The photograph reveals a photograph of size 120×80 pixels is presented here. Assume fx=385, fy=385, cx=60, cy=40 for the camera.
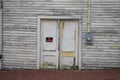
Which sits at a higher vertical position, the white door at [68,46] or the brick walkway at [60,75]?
the white door at [68,46]

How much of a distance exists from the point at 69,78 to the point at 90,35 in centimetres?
318

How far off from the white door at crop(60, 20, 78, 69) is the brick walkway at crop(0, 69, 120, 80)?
815mm

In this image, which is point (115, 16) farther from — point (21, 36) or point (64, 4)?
point (21, 36)

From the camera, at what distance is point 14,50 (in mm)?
18312

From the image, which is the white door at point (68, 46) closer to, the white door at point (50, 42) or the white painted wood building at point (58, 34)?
the white painted wood building at point (58, 34)

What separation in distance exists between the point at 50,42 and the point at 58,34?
1.79ft

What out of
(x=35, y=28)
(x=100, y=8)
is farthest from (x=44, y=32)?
(x=100, y=8)

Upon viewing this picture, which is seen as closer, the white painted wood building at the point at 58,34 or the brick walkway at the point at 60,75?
the brick walkway at the point at 60,75

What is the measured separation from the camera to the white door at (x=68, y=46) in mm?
18281

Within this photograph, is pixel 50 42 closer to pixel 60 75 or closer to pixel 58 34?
pixel 58 34

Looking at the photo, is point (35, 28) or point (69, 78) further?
point (35, 28)

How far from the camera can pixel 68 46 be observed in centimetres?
1831

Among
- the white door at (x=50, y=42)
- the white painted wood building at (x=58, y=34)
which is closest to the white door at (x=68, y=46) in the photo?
the white painted wood building at (x=58, y=34)

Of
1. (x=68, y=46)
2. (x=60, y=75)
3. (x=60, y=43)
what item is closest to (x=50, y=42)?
(x=60, y=43)
